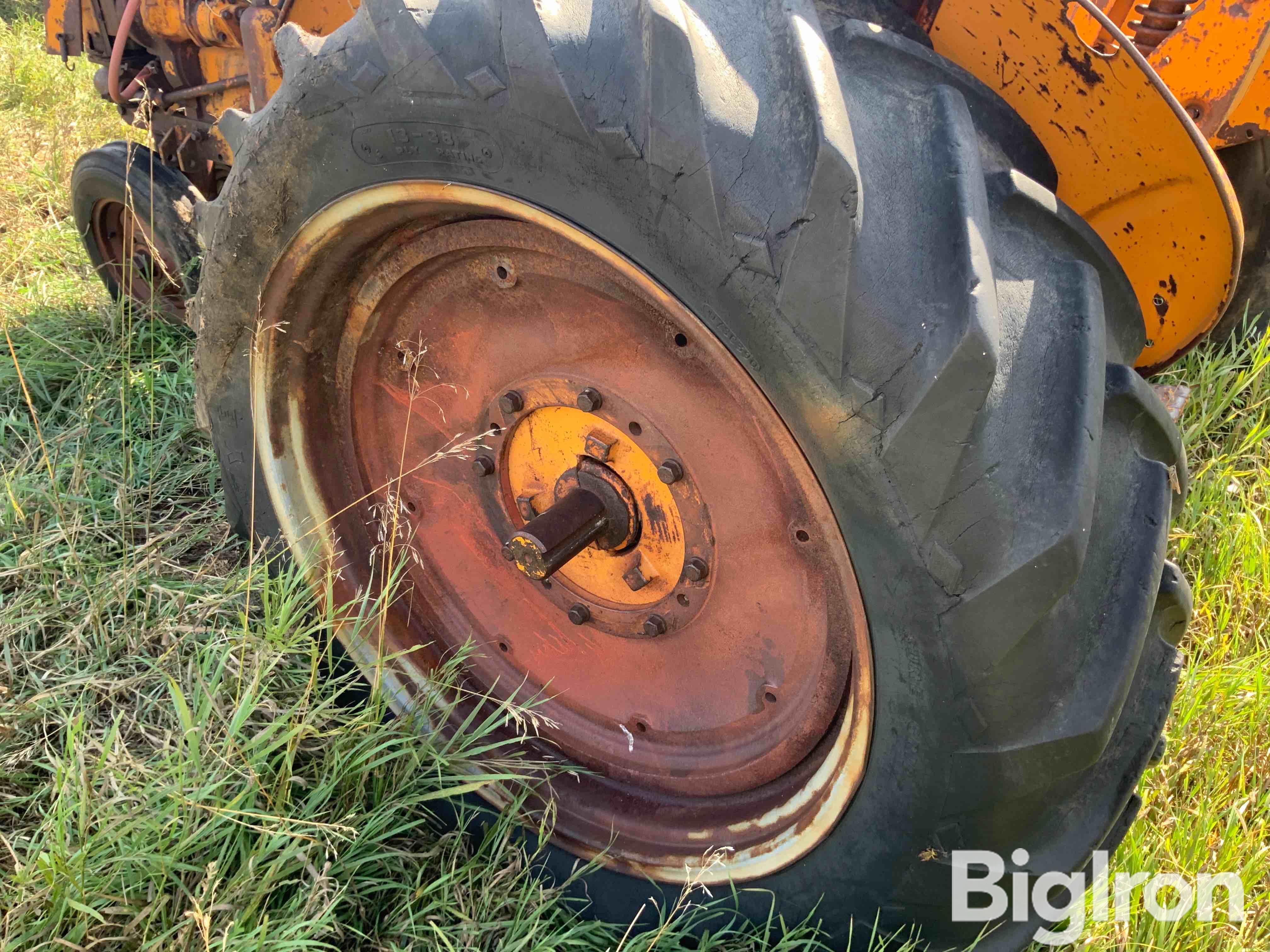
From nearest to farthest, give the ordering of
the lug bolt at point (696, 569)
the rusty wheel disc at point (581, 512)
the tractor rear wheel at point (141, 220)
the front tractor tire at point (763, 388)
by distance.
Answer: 1. the front tractor tire at point (763, 388)
2. the rusty wheel disc at point (581, 512)
3. the lug bolt at point (696, 569)
4. the tractor rear wheel at point (141, 220)

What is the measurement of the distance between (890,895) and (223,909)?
38.2 inches

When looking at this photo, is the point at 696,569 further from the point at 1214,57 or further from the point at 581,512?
the point at 1214,57

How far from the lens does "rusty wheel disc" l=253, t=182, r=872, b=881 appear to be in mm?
1432

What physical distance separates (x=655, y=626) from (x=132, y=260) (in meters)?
2.17

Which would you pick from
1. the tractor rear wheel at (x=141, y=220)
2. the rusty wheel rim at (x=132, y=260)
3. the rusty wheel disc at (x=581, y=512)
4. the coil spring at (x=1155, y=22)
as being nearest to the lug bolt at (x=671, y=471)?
the rusty wheel disc at (x=581, y=512)

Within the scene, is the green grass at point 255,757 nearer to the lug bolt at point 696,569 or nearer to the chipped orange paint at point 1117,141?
the lug bolt at point 696,569

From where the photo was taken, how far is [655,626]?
166cm

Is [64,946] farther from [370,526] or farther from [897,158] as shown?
[897,158]

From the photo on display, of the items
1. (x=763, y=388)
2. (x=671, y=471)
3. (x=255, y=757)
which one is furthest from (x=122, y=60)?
(x=763, y=388)

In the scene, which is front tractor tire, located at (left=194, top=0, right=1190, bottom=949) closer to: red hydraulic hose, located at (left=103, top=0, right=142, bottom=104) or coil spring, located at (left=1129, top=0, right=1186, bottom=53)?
coil spring, located at (left=1129, top=0, right=1186, bottom=53)

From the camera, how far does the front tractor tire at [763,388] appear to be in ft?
3.59

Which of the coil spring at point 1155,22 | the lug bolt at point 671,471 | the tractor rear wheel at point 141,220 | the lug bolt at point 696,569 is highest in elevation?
the coil spring at point 1155,22

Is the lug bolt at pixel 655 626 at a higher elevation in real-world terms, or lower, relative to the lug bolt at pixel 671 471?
lower

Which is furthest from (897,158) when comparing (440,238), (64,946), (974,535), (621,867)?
(64,946)
